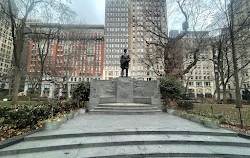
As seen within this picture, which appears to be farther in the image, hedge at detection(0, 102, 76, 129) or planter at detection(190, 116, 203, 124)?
planter at detection(190, 116, 203, 124)

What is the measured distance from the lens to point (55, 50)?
55719 mm

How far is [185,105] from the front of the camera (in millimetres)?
9859

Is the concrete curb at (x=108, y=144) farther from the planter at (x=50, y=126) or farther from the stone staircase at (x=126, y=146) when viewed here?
the planter at (x=50, y=126)

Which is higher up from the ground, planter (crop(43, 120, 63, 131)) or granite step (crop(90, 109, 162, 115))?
planter (crop(43, 120, 63, 131))

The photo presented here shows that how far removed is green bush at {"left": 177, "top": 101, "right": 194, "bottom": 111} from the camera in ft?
31.9

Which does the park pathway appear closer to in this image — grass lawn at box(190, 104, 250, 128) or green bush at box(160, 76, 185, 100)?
grass lawn at box(190, 104, 250, 128)

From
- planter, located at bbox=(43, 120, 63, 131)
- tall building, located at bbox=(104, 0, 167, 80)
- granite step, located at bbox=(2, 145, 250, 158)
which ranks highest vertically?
tall building, located at bbox=(104, 0, 167, 80)

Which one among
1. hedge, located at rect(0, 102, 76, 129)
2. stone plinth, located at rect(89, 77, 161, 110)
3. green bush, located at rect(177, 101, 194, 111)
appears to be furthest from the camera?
stone plinth, located at rect(89, 77, 161, 110)

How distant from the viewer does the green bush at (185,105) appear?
9711mm

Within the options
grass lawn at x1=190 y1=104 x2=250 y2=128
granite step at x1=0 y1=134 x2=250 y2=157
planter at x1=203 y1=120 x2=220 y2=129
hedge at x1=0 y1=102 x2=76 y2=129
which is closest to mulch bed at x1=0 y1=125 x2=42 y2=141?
hedge at x1=0 y1=102 x2=76 y2=129

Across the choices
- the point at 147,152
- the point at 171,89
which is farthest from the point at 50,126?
the point at 171,89

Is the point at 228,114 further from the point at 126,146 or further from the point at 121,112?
the point at 126,146

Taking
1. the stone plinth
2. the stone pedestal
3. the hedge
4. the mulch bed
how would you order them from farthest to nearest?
1. the stone pedestal
2. the stone plinth
3. the hedge
4. the mulch bed

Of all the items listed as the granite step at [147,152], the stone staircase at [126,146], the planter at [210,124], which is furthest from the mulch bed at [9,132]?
the planter at [210,124]
